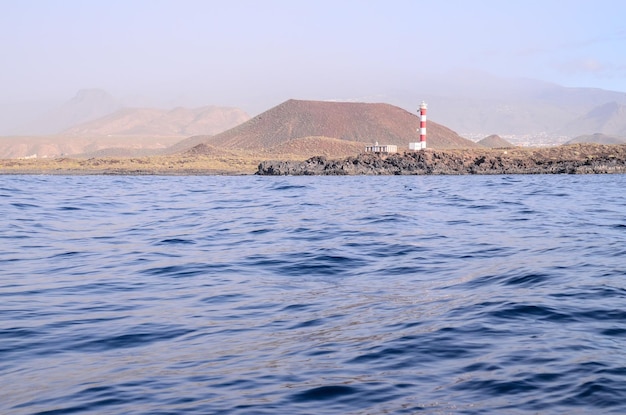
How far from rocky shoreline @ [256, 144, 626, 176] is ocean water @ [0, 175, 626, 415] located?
42520 mm

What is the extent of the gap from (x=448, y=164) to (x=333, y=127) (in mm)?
79320

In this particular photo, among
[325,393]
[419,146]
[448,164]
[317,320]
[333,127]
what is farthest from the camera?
[333,127]

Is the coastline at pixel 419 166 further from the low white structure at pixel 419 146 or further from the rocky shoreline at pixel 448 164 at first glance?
the low white structure at pixel 419 146

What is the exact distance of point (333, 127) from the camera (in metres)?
142

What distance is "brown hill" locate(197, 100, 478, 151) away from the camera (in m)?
135

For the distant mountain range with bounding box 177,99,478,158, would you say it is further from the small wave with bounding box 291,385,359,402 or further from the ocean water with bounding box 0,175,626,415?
the small wave with bounding box 291,385,359,402

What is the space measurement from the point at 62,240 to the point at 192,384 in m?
11.6

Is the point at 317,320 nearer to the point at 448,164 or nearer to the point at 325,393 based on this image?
the point at 325,393

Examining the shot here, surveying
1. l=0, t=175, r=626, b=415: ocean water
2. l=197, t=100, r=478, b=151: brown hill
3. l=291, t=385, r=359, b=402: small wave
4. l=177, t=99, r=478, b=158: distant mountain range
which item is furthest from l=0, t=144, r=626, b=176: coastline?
l=197, t=100, r=478, b=151: brown hill

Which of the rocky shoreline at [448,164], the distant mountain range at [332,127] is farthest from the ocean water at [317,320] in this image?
the distant mountain range at [332,127]

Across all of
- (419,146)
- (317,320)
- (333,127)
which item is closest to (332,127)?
(333,127)

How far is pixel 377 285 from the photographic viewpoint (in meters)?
11.1

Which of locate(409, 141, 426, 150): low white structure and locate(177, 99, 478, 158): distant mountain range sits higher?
locate(177, 99, 478, 158): distant mountain range

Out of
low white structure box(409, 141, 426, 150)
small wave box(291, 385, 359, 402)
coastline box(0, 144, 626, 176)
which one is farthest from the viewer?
low white structure box(409, 141, 426, 150)
